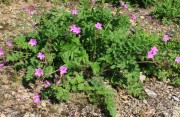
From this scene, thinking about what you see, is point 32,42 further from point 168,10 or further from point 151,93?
point 168,10

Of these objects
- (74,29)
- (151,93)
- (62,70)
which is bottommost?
(151,93)

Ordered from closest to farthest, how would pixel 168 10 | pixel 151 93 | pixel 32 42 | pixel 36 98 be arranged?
pixel 36 98
pixel 32 42
pixel 151 93
pixel 168 10

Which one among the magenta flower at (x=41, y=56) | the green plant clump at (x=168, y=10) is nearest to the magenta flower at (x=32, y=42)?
the magenta flower at (x=41, y=56)

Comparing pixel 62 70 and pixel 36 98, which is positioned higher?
pixel 62 70

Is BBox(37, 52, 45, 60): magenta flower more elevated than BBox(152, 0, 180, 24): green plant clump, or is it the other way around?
BBox(152, 0, 180, 24): green plant clump

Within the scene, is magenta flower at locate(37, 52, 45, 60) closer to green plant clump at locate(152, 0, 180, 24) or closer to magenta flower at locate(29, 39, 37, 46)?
magenta flower at locate(29, 39, 37, 46)

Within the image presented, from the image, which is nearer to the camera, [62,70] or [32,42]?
[62,70]

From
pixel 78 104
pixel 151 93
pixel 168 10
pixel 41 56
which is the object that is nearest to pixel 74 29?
pixel 41 56

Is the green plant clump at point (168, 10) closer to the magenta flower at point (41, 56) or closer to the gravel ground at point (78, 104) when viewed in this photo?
the gravel ground at point (78, 104)

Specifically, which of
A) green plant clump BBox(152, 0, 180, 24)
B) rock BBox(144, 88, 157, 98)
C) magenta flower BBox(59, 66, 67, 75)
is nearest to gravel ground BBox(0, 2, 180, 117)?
rock BBox(144, 88, 157, 98)

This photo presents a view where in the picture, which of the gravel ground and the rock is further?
the rock

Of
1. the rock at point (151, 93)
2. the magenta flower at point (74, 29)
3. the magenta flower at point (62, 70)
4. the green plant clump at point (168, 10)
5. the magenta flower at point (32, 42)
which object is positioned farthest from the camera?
the green plant clump at point (168, 10)

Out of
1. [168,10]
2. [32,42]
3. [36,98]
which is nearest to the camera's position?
[36,98]
